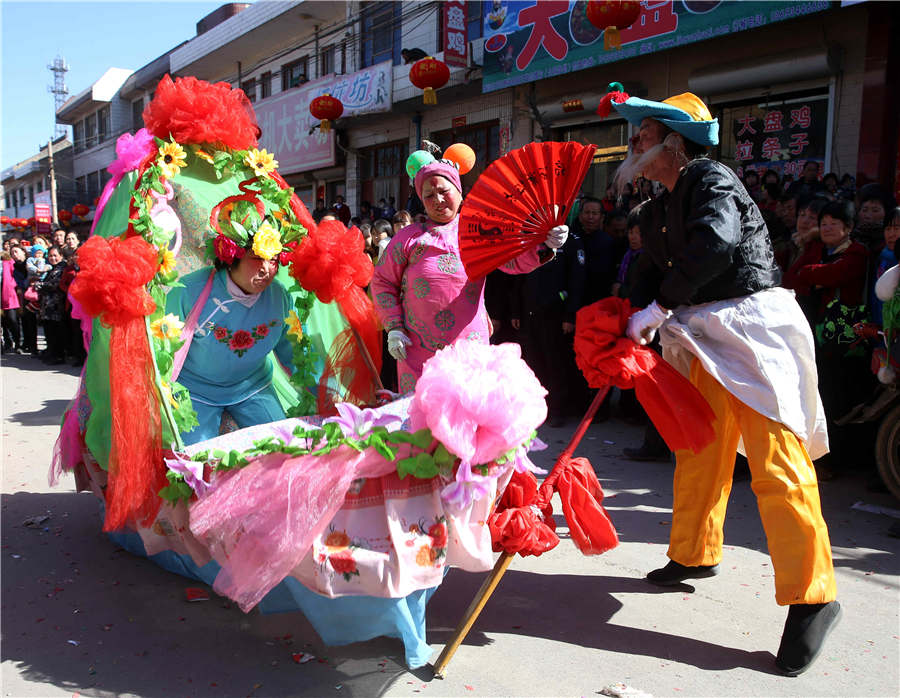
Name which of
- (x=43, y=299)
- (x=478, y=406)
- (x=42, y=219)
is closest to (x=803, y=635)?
(x=478, y=406)

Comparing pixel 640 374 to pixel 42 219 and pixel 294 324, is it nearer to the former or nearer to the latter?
pixel 294 324

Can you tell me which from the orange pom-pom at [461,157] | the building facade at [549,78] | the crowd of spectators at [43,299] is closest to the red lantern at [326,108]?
the building facade at [549,78]

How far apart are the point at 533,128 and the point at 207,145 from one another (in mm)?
8745

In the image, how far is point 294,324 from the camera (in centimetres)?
347

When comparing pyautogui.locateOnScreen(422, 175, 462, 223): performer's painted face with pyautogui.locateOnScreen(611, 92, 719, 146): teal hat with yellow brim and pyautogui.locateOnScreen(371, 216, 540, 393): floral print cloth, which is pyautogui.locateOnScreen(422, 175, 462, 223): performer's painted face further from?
pyautogui.locateOnScreen(611, 92, 719, 146): teal hat with yellow brim

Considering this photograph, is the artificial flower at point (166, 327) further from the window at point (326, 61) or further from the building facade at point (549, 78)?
the window at point (326, 61)

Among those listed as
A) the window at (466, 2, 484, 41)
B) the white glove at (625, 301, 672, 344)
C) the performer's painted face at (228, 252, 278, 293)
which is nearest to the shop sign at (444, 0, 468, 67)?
the window at (466, 2, 484, 41)

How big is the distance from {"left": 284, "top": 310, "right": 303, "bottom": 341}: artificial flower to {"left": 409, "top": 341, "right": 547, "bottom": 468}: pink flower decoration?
158 centimetres

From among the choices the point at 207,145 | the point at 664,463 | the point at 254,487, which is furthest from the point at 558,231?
the point at 664,463

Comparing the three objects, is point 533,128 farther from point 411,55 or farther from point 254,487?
point 254,487

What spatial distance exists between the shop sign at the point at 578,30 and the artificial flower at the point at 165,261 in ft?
22.8

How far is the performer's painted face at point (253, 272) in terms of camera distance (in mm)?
3104

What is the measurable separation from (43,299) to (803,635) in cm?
1114

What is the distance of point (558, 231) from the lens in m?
2.60
